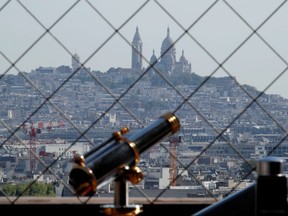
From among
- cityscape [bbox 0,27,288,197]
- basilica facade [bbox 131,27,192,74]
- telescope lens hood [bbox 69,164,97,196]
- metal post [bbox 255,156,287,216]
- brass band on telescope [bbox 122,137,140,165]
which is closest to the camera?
metal post [bbox 255,156,287,216]

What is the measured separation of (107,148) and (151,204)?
1.06 meters

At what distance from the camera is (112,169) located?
2451 millimetres

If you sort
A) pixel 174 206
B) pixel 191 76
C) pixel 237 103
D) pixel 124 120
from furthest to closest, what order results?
pixel 124 120 < pixel 237 103 < pixel 191 76 < pixel 174 206

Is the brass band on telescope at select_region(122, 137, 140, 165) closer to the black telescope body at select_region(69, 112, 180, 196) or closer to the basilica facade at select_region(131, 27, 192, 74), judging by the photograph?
the black telescope body at select_region(69, 112, 180, 196)

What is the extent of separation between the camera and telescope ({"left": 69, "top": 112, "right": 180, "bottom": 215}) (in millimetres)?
2424

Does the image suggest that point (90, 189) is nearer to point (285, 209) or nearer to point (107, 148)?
point (107, 148)

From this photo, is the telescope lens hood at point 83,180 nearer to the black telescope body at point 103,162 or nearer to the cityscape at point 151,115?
the black telescope body at point 103,162

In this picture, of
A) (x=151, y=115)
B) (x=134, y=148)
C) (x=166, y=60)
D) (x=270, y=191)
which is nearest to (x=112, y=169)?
(x=134, y=148)

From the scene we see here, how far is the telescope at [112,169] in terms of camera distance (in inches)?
95.4

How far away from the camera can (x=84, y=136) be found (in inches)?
140

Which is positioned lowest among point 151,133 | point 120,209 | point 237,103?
point 120,209

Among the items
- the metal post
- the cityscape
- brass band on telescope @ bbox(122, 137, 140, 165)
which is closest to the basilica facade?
the cityscape

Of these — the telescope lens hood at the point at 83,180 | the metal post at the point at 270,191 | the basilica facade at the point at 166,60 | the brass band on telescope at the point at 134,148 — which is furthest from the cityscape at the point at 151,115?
the metal post at the point at 270,191

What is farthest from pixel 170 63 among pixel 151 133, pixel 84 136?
pixel 151 133
